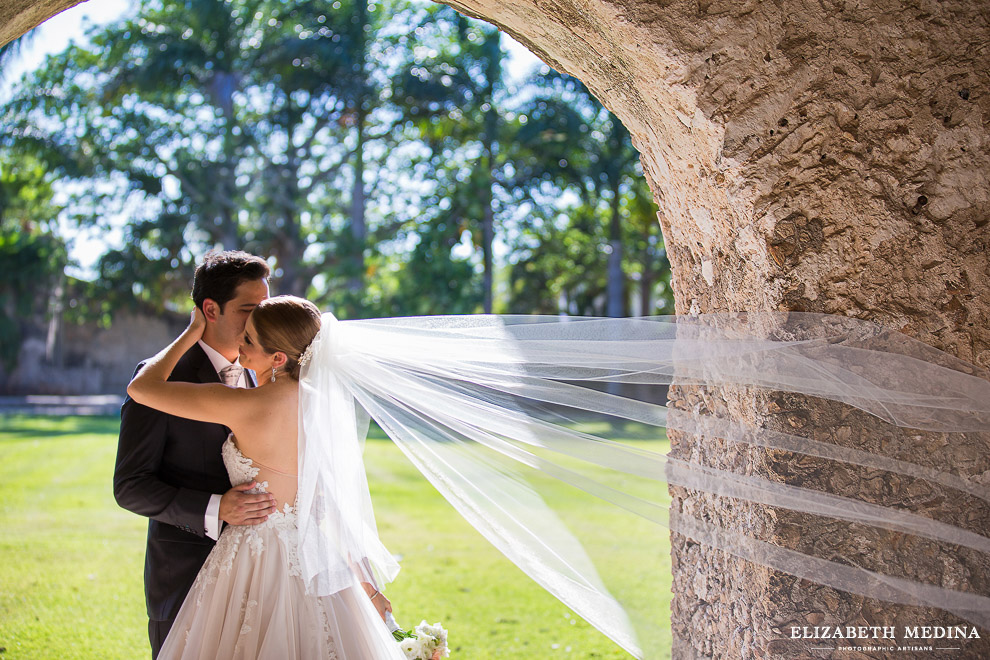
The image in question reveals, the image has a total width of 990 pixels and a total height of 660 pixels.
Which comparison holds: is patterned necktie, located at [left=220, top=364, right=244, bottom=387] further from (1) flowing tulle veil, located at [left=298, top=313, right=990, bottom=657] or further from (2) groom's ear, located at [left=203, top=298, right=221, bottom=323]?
(1) flowing tulle veil, located at [left=298, top=313, right=990, bottom=657]

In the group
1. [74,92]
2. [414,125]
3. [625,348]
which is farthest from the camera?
[74,92]

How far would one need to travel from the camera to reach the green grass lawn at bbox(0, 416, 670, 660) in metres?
5.00

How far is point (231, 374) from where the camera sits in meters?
Answer: 2.95

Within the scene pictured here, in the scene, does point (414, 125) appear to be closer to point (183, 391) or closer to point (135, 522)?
point (135, 522)

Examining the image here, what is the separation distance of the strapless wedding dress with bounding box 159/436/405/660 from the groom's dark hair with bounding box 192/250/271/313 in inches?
24.8

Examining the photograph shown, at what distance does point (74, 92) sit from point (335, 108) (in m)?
9.10

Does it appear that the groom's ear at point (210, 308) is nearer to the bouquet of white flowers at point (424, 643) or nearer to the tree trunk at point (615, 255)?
the bouquet of white flowers at point (424, 643)

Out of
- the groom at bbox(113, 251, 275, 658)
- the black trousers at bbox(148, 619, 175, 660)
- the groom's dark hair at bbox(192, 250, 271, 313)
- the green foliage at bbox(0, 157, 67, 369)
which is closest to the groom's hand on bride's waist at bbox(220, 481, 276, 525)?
the groom at bbox(113, 251, 275, 658)

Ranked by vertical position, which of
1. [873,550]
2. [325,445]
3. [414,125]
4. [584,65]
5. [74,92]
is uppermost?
[74,92]

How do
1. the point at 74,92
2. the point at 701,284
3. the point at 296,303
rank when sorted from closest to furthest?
the point at 701,284 < the point at 296,303 < the point at 74,92

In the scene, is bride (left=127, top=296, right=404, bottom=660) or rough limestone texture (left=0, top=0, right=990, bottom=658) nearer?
rough limestone texture (left=0, top=0, right=990, bottom=658)

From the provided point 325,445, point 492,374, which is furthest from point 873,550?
point 325,445

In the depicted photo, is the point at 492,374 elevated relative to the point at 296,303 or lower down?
lower down

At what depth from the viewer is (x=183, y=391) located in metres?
2.45
